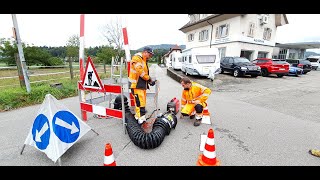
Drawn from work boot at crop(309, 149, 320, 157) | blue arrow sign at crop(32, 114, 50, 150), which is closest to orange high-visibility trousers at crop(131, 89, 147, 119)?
blue arrow sign at crop(32, 114, 50, 150)

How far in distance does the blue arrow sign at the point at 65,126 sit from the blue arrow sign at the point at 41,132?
125 millimetres

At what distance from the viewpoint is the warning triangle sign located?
3.50 m

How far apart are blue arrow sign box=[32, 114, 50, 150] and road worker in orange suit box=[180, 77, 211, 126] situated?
2932 millimetres

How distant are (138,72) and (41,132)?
6.85ft

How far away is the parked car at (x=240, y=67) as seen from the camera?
12869 mm

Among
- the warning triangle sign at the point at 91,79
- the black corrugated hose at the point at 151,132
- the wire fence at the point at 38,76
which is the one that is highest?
the warning triangle sign at the point at 91,79

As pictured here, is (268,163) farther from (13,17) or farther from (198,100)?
(13,17)

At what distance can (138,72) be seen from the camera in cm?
371

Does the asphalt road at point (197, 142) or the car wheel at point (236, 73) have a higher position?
the car wheel at point (236, 73)

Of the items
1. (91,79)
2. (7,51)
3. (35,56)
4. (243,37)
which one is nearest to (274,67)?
(243,37)

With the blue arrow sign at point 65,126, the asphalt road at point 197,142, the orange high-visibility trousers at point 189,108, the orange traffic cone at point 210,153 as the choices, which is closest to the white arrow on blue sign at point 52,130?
the blue arrow sign at point 65,126

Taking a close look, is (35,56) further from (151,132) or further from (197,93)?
(151,132)

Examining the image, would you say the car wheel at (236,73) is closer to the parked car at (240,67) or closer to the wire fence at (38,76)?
the parked car at (240,67)
